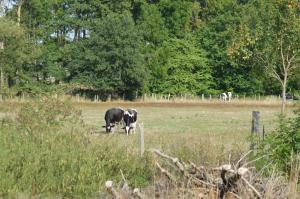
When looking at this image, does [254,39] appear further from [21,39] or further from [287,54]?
[21,39]

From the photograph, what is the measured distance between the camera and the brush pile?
5664mm

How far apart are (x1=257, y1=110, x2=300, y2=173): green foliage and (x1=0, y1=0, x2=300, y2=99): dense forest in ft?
167

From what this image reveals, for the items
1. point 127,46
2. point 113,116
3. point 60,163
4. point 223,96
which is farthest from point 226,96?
point 60,163

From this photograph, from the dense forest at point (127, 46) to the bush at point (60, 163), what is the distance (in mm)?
49638

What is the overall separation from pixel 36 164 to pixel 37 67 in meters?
62.0

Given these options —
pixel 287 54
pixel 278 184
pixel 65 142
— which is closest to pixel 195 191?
pixel 278 184

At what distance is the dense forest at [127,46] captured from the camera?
64.9 meters

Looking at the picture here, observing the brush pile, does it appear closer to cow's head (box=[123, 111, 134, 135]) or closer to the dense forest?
cow's head (box=[123, 111, 134, 135])

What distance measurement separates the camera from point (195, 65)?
7394 centimetres

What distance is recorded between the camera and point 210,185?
591 centimetres

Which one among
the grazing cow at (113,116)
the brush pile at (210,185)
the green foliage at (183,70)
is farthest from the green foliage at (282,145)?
the green foliage at (183,70)

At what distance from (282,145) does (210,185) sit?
8.08 feet

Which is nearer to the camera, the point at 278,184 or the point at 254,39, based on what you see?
the point at 278,184

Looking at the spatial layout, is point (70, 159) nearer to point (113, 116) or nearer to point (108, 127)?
point (108, 127)
